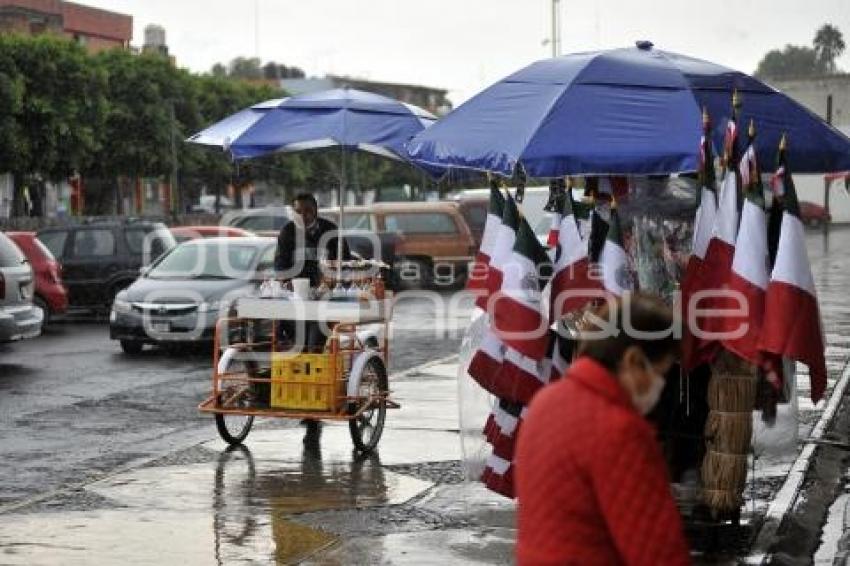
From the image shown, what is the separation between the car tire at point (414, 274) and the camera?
3008 cm

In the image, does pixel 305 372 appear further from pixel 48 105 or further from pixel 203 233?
pixel 48 105

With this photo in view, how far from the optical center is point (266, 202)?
2980 inches

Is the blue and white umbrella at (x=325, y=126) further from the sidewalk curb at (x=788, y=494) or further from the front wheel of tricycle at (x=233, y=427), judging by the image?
the sidewalk curb at (x=788, y=494)

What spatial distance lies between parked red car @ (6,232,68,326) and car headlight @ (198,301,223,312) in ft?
11.5

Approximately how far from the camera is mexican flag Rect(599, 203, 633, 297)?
8070 mm

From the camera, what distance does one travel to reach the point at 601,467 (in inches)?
142

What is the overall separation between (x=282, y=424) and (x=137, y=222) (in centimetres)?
1238

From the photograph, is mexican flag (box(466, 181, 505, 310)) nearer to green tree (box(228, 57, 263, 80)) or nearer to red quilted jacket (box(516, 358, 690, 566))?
red quilted jacket (box(516, 358, 690, 566))

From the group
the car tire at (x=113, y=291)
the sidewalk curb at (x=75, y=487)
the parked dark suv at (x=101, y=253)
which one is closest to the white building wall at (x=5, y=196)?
the parked dark suv at (x=101, y=253)

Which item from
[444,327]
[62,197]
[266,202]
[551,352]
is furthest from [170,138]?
[551,352]


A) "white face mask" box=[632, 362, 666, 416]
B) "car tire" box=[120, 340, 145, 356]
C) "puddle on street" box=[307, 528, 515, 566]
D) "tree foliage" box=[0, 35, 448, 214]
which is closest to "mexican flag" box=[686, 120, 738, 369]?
"puddle on street" box=[307, 528, 515, 566]

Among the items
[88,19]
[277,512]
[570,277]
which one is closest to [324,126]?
[277,512]

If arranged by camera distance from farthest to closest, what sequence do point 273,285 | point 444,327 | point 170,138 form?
point 170,138 < point 444,327 < point 273,285

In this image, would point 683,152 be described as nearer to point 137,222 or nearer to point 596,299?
point 596,299
